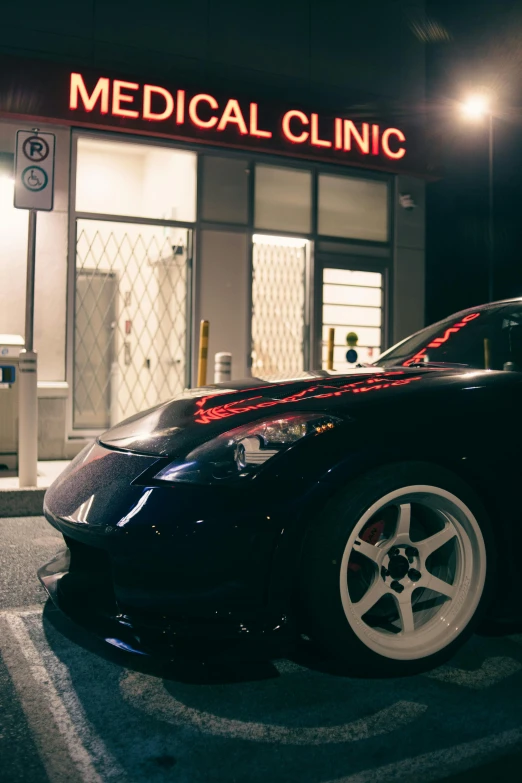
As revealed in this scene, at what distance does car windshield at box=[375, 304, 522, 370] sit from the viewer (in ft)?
11.3

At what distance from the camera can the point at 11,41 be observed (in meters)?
8.43

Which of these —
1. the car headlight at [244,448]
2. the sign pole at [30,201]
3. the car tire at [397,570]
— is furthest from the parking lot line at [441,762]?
the sign pole at [30,201]

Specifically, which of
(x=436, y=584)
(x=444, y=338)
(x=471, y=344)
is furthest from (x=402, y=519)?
(x=444, y=338)

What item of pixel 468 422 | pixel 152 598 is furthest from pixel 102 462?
pixel 468 422

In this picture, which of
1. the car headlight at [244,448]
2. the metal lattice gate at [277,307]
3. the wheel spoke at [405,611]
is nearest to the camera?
the car headlight at [244,448]

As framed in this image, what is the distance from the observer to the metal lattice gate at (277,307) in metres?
9.70

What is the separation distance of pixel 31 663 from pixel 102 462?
74cm

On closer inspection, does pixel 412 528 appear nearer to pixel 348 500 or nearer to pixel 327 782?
pixel 348 500

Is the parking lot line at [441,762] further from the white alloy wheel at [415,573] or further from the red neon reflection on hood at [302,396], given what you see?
the red neon reflection on hood at [302,396]

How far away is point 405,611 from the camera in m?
2.52

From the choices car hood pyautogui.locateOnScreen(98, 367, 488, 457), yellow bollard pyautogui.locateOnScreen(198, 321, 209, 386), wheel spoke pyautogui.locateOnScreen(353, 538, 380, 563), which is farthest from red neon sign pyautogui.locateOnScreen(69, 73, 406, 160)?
wheel spoke pyautogui.locateOnScreen(353, 538, 380, 563)

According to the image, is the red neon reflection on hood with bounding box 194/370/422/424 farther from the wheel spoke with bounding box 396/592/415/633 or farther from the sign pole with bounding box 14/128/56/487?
the sign pole with bounding box 14/128/56/487

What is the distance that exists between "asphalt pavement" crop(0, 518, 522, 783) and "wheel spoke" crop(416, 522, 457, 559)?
431mm

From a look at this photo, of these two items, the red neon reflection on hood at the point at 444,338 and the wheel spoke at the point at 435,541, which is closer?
the wheel spoke at the point at 435,541
